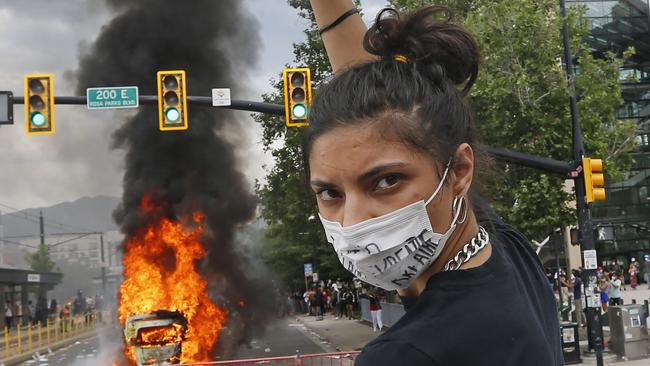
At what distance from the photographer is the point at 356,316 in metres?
29.9

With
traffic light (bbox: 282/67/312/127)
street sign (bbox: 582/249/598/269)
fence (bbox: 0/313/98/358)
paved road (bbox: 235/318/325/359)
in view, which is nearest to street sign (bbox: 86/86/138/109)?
traffic light (bbox: 282/67/312/127)

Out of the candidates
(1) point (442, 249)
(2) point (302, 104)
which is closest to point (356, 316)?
(2) point (302, 104)

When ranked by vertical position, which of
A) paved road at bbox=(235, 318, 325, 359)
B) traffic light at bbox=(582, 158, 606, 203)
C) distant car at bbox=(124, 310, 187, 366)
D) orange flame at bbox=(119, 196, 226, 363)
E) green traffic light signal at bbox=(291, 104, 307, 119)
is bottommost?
paved road at bbox=(235, 318, 325, 359)

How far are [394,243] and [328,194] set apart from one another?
0.17 metres

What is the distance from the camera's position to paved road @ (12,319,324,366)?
18578 millimetres

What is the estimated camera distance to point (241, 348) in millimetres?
20562

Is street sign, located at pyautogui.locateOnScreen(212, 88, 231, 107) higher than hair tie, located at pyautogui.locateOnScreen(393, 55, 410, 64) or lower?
higher

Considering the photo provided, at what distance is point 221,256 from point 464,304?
21282mm

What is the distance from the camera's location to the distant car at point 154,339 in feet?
47.4

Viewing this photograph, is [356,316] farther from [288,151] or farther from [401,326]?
[401,326]

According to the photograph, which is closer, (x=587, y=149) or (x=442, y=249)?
(x=442, y=249)

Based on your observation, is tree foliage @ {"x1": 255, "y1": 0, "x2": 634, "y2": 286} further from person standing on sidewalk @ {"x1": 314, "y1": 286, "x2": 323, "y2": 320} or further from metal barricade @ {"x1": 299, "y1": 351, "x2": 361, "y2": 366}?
person standing on sidewalk @ {"x1": 314, "y1": 286, "x2": 323, "y2": 320}

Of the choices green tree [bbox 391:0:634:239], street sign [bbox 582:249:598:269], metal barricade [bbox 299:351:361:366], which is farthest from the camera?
green tree [bbox 391:0:634:239]

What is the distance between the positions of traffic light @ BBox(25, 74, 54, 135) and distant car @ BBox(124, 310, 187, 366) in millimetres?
5092
